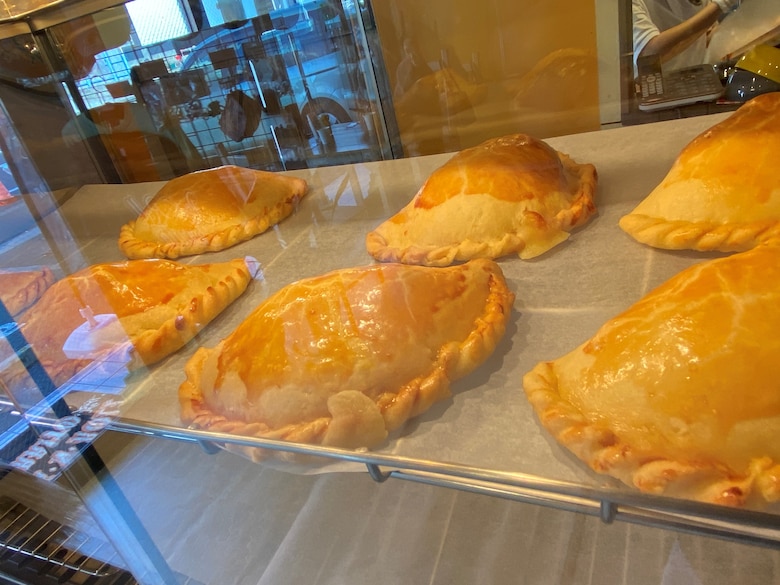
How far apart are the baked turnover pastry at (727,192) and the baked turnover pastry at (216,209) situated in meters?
1.19

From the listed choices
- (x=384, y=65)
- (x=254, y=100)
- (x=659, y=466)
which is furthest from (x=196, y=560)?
(x=384, y=65)

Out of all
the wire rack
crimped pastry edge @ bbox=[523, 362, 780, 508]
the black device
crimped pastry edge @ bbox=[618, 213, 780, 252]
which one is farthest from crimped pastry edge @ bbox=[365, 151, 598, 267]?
the wire rack

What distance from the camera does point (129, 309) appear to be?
159 centimetres

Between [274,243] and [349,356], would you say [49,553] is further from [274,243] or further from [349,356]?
[274,243]

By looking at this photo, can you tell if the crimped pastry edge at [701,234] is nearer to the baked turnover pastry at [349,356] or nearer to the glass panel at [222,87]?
the baked turnover pastry at [349,356]

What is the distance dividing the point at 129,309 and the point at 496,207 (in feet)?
3.46

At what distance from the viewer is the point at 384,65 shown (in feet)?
5.41

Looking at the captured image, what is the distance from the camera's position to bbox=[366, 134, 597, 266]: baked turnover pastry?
5.09 ft

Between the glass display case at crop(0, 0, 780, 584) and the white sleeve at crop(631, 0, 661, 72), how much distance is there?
0.03m

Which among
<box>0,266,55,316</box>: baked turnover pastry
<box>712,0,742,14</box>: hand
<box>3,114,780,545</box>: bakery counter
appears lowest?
<box>3,114,780,545</box>: bakery counter

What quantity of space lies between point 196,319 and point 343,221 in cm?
57

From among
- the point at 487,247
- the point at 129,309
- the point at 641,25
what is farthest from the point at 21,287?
the point at 641,25

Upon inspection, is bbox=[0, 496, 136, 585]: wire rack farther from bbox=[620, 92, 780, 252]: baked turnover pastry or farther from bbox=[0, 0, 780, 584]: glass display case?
bbox=[620, 92, 780, 252]: baked turnover pastry

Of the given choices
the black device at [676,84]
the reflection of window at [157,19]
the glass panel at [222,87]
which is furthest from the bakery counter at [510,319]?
the reflection of window at [157,19]
